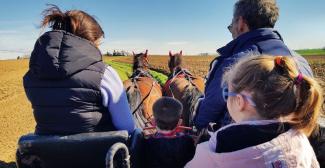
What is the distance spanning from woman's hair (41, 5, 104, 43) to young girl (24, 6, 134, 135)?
8 cm

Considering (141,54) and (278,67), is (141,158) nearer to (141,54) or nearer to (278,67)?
(278,67)

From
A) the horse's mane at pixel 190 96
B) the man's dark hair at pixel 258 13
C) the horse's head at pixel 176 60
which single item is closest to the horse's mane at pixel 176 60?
the horse's head at pixel 176 60

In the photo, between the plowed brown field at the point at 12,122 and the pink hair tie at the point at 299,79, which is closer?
the pink hair tie at the point at 299,79

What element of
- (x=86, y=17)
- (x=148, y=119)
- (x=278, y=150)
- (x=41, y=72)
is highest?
(x=86, y=17)

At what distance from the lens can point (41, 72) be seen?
9.52 ft

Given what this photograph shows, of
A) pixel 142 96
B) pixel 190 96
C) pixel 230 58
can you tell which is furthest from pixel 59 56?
pixel 190 96

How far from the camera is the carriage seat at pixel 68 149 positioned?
282 cm

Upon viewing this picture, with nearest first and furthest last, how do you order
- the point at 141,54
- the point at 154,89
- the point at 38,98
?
1. the point at 38,98
2. the point at 154,89
3. the point at 141,54

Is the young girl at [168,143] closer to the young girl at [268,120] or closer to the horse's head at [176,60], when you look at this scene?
the young girl at [268,120]

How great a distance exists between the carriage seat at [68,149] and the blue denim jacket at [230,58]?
728 millimetres

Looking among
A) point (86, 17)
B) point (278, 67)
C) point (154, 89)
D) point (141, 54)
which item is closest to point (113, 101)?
point (86, 17)

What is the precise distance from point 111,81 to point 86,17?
2.15 feet

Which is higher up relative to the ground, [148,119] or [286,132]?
[286,132]

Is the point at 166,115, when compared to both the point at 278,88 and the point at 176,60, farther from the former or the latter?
the point at 176,60
